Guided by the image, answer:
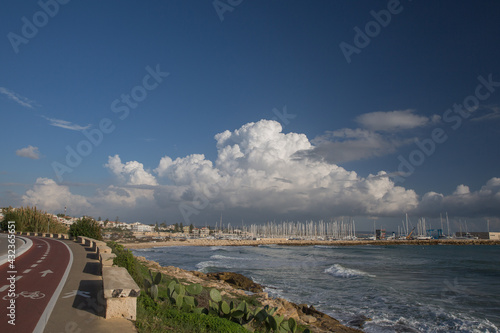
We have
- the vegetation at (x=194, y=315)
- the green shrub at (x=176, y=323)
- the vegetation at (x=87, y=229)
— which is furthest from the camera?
the vegetation at (x=87, y=229)

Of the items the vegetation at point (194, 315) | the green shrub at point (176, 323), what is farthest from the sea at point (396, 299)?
the green shrub at point (176, 323)

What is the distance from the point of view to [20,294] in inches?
360

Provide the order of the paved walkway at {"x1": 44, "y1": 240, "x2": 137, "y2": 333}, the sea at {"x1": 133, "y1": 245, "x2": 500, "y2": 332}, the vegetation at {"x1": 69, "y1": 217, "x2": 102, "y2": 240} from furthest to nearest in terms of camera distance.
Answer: the vegetation at {"x1": 69, "y1": 217, "x2": 102, "y2": 240}
the sea at {"x1": 133, "y1": 245, "x2": 500, "y2": 332}
the paved walkway at {"x1": 44, "y1": 240, "x2": 137, "y2": 333}

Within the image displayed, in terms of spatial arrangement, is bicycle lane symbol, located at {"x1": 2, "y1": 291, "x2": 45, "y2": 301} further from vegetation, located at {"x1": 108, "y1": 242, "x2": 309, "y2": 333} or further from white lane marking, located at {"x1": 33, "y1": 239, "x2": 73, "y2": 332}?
vegetation, located at {"x1": 108, "y1": 242, "x2": 309, "y2": 333}

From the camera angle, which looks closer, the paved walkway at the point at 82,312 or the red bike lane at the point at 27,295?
the paved walkway at the point at 82,312

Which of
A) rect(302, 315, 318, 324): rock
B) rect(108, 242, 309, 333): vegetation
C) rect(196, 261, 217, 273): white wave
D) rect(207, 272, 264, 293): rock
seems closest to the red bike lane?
rect(108, 242, 309, 333): vegetation

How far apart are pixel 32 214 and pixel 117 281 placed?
66.5m

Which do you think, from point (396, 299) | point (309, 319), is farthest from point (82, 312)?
point (396, 299)

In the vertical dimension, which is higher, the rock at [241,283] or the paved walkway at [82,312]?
the paved walkway at [82,312]

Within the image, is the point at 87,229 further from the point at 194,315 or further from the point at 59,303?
the point at 194,315

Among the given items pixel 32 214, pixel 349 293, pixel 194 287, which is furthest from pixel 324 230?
pixel 194 287

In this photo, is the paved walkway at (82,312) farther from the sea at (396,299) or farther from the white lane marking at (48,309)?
the sea at (396,299)

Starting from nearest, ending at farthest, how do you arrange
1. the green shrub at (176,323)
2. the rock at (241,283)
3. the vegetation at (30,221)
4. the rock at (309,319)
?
the green shrub at (176,323)
the rock at (309,319)
the rock at (241,283)
the vegetation at (30,221)

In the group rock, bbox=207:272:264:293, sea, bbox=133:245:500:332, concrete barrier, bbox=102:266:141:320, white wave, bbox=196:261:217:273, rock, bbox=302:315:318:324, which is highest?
concrete barrier, bbox=102:266:141:320
